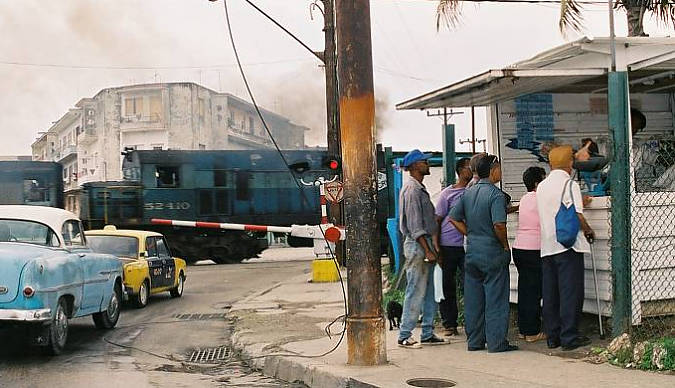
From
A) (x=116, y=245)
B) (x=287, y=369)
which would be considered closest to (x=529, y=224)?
(x=287, y=369)

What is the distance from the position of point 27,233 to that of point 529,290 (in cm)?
566

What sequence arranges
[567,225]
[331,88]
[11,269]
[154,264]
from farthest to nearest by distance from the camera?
[331,88] → [154,264] → [11,269] → [567,225]

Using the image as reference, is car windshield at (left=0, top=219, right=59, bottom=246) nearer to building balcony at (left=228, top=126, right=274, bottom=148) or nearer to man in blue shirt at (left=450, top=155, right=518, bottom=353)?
man in blue shirt at (left=450, top=155, right=518, bottom=353)

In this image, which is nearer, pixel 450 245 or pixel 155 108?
pixel 450 245

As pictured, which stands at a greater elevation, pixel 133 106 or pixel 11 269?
pixel 133 106

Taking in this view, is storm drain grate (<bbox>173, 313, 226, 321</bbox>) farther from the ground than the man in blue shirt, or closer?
closer

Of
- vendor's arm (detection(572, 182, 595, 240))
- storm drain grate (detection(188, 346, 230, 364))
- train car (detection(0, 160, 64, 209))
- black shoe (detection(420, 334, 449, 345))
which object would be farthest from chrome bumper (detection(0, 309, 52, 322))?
train car (detection(0, 160, 64, 209))

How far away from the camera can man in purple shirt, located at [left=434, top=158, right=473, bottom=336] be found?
29.0ft

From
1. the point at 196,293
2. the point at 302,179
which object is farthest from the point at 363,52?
the point at 302,179

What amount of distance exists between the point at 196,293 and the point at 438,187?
5.25 meters

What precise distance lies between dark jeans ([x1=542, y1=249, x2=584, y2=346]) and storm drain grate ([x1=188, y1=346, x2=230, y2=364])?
3.69 meters

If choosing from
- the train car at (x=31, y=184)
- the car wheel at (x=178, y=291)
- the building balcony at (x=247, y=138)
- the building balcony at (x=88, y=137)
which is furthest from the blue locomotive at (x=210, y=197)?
the building balcony at (x=88, y=137)

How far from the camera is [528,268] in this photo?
27.7 ft

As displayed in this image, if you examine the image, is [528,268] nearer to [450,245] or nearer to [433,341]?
[450,245]
